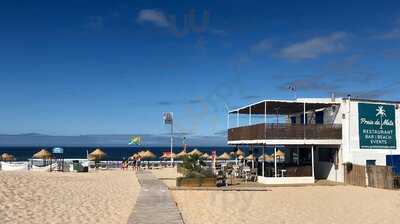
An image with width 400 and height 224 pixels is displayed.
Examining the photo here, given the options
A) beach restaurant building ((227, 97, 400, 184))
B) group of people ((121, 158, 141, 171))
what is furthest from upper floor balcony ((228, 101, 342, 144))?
group of people ((121, 158, 141, 171))

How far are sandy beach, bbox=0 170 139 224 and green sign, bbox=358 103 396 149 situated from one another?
14042 millimetres

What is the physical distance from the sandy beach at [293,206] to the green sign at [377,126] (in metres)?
4.57

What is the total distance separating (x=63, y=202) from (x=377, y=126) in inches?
779

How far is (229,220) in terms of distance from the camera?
1639 cm

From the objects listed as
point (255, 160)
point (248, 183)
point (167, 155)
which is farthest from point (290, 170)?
point (167, 155)

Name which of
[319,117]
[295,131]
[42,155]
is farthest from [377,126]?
[42,155]

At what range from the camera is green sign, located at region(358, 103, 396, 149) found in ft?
100

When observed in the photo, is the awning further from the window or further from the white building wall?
the window

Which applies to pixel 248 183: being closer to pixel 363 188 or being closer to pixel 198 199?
pixel 363 188

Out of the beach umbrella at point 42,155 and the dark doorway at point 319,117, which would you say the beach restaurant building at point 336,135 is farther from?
the beach umbrella at point 42,155

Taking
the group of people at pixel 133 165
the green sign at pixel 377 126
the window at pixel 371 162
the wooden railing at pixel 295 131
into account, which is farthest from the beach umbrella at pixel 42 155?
the window at pixel 371 162

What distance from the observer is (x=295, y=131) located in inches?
1160

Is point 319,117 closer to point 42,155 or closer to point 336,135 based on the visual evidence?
point 336,135

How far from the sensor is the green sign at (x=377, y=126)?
30594 mm
